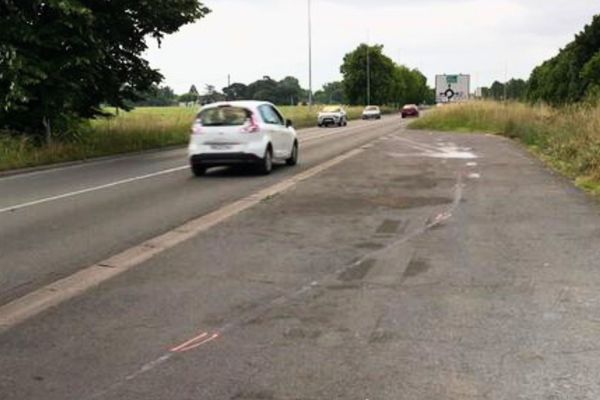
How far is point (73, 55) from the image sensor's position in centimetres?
2338

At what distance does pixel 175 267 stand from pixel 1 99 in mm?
15945

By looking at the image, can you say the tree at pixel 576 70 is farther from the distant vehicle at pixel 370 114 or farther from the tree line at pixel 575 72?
the distant vehicle at pixel 370 114

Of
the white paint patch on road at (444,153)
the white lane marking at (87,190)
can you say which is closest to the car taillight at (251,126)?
the white lane marking at (87,190)

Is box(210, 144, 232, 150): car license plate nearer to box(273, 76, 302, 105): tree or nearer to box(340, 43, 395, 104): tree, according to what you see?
box(340, 43, 395, 104): tree

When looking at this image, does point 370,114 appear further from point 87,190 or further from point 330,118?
point 87,190

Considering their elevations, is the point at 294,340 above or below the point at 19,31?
below

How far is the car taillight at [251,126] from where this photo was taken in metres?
17.3

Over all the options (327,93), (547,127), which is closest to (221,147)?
(547,127)

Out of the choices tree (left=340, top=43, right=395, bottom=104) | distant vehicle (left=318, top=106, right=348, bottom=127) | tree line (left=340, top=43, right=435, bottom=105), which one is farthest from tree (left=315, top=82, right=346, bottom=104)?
distant vehicle (left=318, top=106, right=348, bottom=127)

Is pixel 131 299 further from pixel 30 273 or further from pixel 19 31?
pixel 19 31

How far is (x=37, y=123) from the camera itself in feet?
82.3

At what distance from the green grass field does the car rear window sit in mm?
5987

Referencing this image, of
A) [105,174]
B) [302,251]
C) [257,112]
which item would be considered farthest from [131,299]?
[105,174]

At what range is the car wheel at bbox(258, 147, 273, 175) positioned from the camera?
17.6 metres
